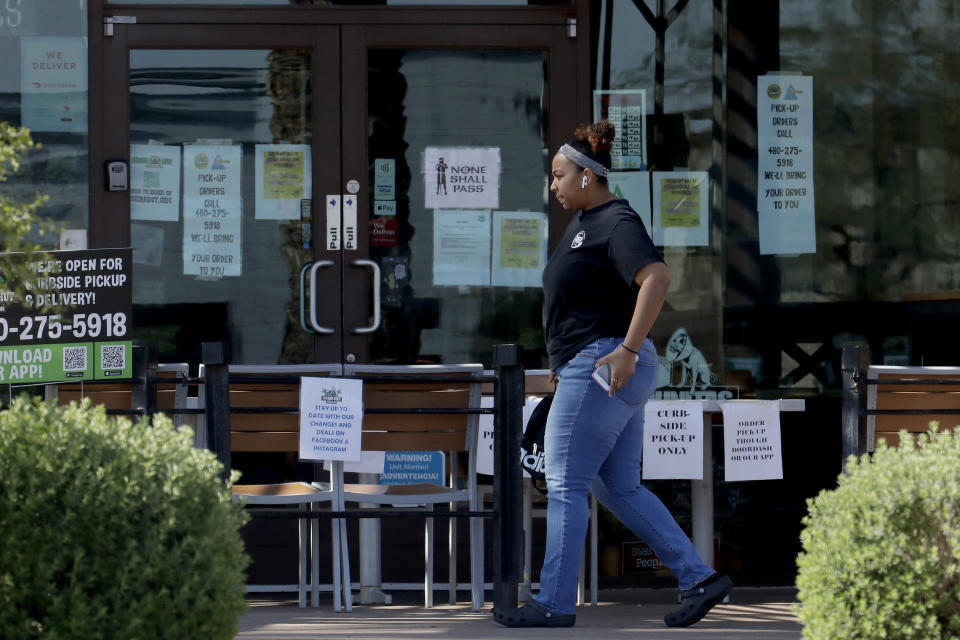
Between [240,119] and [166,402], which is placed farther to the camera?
[240,119]

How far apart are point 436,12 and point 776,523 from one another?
308 cm

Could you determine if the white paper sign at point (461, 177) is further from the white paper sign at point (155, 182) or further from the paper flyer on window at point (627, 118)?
the white paper sign at point (155, 182)

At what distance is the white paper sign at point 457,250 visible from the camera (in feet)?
23.2

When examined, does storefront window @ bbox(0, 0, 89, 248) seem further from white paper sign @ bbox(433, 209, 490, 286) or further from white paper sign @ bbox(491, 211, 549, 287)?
white paper sign @ bbox(491, 211, 549, 287)

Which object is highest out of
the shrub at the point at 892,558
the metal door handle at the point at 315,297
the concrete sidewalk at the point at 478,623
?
the metal door handle at the point at 315,297

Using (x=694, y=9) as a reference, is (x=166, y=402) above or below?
below

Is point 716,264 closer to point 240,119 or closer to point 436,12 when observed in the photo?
point 436,12

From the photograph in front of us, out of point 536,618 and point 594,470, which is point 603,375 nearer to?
point 594,470

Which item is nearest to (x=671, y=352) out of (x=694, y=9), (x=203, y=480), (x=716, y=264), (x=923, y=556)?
(x=716, y=264)

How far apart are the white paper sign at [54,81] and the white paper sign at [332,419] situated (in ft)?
7.35

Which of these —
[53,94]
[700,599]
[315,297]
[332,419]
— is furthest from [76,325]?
[700,599]

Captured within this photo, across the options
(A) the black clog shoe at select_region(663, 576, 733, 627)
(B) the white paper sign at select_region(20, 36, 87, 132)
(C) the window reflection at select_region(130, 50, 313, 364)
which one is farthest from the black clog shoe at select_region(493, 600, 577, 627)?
(B) the white paper sign at select_region(20, 36, 87, 132)

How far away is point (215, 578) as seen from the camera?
357cm

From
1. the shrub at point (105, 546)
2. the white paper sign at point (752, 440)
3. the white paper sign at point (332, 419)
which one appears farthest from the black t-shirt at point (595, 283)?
the shrub at point (105, 546)
